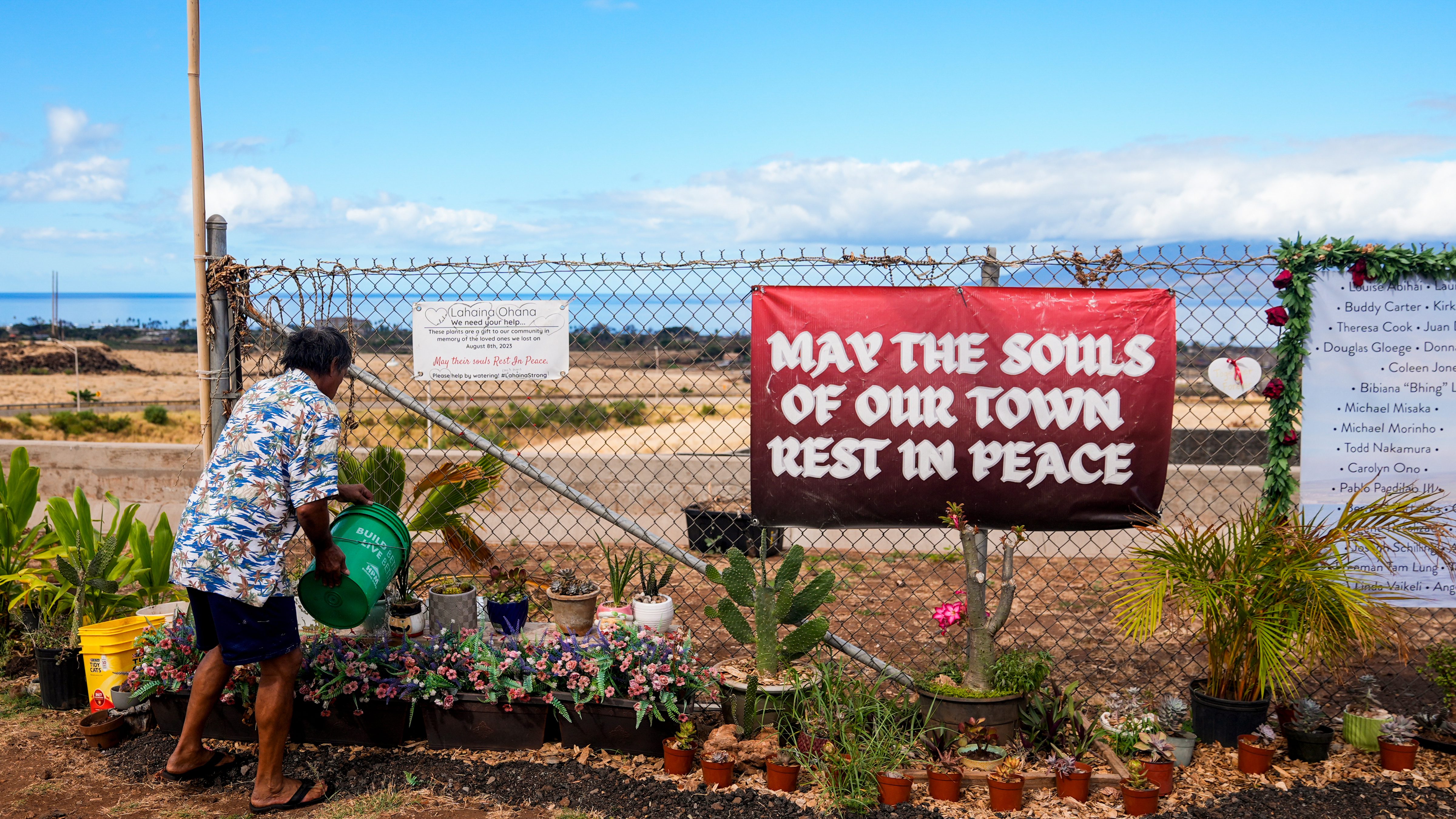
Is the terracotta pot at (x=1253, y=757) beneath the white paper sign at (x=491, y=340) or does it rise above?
beneath

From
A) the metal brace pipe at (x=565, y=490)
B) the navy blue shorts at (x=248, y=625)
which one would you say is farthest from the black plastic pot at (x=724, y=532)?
the navy blue shorts at (x=248, y=625)

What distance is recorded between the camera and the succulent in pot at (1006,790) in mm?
3615

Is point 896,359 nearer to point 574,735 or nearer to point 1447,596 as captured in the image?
point 574,735

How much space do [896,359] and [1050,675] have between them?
→ 242 centimetres

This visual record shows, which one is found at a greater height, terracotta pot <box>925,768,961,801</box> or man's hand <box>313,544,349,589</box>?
man's hand <box>313,544,349,589</box>

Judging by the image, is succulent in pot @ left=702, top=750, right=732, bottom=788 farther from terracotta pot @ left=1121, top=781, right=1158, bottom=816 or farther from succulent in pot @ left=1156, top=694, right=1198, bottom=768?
succulent in pot @ left=1156, top=694, right=1198, bottom=768

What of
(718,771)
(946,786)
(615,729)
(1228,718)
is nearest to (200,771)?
(615,729)

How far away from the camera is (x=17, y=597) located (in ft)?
16.6

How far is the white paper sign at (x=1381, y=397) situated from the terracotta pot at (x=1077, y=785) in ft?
5.44

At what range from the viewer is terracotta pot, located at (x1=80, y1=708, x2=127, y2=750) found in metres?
4.34

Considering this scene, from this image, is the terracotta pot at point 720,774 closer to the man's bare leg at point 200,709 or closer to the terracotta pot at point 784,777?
the terracotta pot at point 784,777

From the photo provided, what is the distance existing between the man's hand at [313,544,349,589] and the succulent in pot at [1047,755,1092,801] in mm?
2848

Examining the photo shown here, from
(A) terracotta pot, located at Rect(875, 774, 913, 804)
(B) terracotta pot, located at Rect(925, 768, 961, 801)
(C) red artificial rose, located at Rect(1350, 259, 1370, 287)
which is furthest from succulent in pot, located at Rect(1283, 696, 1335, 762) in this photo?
(C) red artificial rose, located at Rect(1350, 259, 1370, 287)

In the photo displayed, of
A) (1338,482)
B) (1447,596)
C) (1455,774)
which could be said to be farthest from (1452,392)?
(1455,774)
